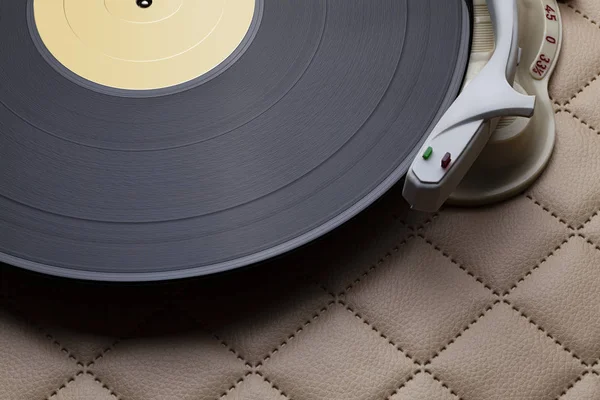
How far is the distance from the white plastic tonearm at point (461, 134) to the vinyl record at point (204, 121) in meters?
0.04

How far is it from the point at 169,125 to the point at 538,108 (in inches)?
13.3

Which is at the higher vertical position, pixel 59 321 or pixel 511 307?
pixel 59 321

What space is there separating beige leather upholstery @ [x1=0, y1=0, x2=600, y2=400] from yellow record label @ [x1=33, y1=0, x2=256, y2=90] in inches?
8.2

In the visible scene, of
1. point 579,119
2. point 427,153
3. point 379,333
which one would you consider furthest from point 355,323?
point 579,119

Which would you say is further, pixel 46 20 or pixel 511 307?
pixel 46 20

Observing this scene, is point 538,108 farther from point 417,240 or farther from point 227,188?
point 227,188

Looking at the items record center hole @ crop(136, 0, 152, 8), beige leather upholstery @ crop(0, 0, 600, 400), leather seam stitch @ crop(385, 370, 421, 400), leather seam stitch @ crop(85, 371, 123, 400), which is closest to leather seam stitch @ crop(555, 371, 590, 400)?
beige leather upholstery @ crop(0, 0, 600, 400)

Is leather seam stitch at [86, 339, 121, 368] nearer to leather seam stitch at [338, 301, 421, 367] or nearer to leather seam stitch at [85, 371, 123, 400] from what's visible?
leather seam stitch at [85, 371, 123, 400]

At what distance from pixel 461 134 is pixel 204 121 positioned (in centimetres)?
23

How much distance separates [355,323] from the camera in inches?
27.3

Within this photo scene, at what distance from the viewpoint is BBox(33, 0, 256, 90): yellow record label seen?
78cm

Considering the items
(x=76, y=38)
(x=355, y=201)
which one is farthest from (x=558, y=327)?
(x=76, y=38)

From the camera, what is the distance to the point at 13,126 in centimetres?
74

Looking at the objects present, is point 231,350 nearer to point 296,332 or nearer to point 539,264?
point 296,332
